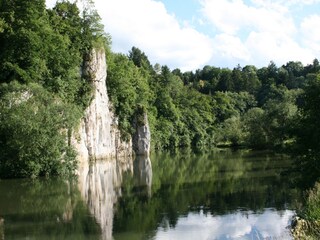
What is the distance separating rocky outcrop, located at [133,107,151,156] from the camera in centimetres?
7544

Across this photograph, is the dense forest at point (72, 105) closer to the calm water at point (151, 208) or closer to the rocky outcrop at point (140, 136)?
the rocky outcrop at point (140, 136)

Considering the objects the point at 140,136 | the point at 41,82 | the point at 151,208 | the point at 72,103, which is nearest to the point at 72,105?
the point at 41,82

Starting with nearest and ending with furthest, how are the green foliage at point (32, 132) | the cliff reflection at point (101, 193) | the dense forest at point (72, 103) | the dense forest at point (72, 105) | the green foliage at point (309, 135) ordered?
the cliff reflection at point (101, 193) < the green foliage at point (309, 135) < the dense forest at point (72, 105) < the dense forest at point (72, 103) < the green foliage at point (32, 132)

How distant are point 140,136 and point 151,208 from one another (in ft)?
171

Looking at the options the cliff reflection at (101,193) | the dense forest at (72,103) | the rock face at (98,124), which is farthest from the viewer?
the rock face at (98,124)

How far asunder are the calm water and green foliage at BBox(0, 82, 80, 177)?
1.93m

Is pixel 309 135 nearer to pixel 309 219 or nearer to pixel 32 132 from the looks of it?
pixel 309 219

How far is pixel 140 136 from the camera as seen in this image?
248 ft

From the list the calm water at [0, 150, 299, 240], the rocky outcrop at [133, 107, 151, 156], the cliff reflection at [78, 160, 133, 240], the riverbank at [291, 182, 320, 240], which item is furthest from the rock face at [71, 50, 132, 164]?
the riverbank at [291, 182, 320, 240]

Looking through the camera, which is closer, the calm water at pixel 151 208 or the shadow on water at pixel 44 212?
the calm water at pixel 151 208

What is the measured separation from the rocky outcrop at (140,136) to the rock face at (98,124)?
597 cm

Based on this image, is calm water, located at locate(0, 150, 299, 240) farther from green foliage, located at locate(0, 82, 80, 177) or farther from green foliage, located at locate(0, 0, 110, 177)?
green foliage, located at locate(0, 0, 110, 177)

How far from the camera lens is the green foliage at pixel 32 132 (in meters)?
35.8

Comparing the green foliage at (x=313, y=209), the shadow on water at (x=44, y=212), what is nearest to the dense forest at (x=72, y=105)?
the green foliage at (x=313, y=209)
